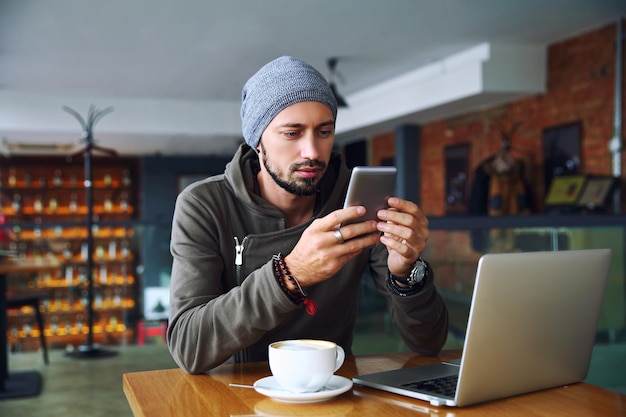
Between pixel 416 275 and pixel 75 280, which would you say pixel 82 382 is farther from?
pixel 416 275

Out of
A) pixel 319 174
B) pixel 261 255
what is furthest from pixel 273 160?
pixel 261 255

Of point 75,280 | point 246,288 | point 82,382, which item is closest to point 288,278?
point 246,288

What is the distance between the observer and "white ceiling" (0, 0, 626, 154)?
5.43 metres

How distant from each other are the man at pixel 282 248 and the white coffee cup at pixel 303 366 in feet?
0.62

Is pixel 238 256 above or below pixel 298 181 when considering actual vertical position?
below

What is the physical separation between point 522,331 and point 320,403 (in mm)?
318

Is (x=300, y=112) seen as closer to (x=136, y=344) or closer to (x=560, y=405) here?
(x=560, y=405)

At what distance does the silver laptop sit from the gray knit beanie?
0.60 m

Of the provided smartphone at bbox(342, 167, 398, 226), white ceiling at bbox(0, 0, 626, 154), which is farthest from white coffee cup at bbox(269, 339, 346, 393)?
white ceiling at bbox(0, 0, 626, 154)

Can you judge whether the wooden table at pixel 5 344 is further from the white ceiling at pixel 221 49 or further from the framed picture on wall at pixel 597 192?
the framed picture on wall at pixel 597 192

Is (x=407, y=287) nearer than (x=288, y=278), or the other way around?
(x=288, y=278)

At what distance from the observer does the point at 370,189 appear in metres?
1.20

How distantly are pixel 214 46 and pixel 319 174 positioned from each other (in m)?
5.35

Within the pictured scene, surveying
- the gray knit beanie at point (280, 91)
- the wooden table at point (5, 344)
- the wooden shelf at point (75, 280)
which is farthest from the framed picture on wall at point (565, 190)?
the gray knit beanie at point (280, 91)
